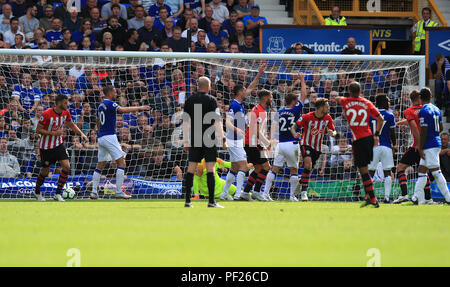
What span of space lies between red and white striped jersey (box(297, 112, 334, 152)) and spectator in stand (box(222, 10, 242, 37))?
6.32 m

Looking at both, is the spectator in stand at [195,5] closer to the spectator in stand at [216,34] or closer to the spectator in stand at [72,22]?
the spectator in stand at [216,34]

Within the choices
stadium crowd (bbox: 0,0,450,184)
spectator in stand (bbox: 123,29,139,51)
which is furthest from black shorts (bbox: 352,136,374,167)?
spectator in stand (bbox: 123,29,139,51)

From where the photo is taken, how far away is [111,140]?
557 inches

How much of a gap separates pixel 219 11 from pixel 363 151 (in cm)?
1012

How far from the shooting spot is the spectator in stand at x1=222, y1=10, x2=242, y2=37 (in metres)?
19.5

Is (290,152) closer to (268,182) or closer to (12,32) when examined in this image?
(268,182)

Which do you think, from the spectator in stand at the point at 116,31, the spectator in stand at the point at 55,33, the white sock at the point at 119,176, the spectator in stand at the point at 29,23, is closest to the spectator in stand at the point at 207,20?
the spectator in stand at the point at 116,31

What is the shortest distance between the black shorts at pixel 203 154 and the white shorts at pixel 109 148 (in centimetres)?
369

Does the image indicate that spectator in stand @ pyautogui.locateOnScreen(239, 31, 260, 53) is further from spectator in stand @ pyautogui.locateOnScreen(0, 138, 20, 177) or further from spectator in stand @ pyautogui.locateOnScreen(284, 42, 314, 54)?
spectator in stand @ pyautogui.locateOnScreen(0, 138, 20, 177)

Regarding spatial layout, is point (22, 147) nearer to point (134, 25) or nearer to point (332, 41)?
point (134, 25)

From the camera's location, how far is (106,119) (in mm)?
14195

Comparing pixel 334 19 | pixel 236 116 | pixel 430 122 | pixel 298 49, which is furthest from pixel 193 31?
pixel 430 122

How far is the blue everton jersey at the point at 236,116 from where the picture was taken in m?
13.7
